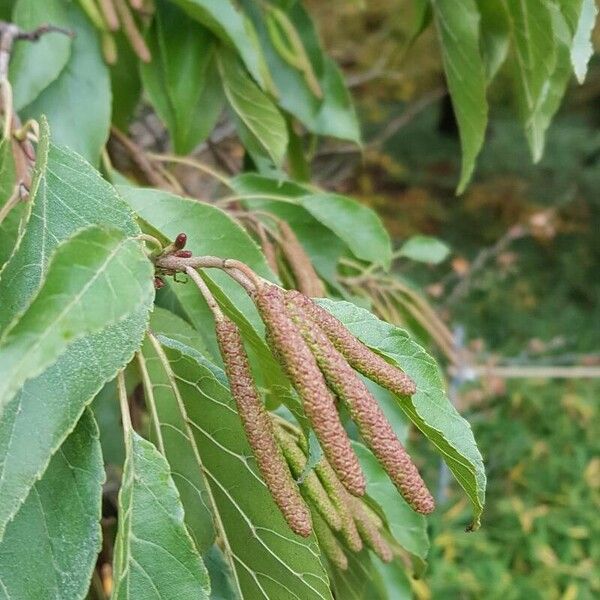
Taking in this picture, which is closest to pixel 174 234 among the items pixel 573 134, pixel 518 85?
pixel 518 85

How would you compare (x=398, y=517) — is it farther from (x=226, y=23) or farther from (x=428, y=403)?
(x=226, y=23)

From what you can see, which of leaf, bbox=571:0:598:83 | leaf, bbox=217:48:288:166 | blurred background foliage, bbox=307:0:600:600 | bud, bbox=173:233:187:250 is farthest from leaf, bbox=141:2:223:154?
blurred background foliage, bbox=307:0:600:600

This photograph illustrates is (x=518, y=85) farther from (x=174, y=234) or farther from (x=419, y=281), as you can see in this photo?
(x=419, y=281)

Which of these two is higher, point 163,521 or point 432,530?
point 163,521

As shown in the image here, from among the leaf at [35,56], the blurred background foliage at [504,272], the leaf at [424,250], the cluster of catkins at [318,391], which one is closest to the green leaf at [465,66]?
the leaf at [424,250]

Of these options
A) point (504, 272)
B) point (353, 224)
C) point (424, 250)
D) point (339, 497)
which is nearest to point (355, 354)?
point (339, 497)

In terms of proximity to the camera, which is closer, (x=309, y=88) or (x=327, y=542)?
(x=327, y=542)
